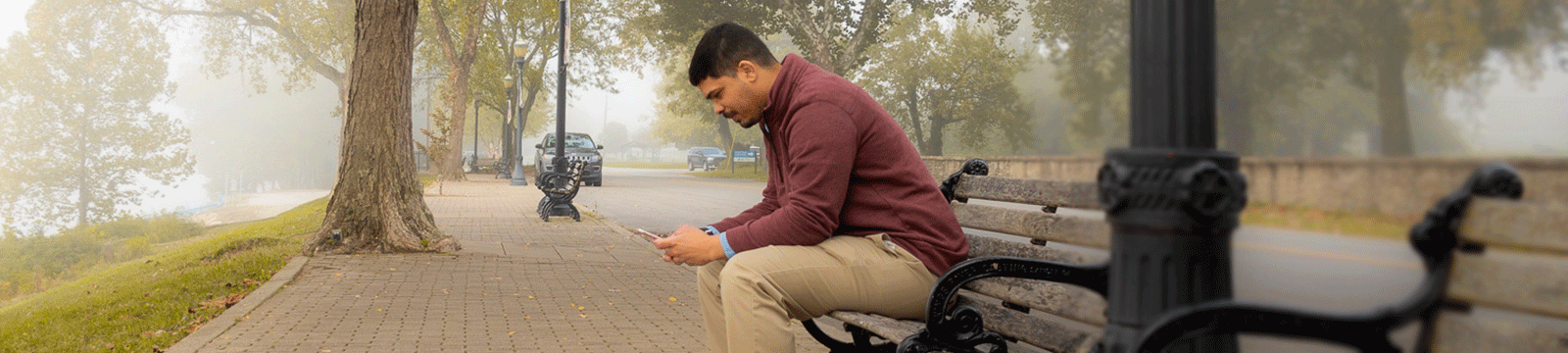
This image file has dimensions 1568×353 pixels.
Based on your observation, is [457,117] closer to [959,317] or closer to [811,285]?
[811,285]

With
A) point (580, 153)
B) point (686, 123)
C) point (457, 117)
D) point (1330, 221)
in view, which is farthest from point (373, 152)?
point (686, 123)

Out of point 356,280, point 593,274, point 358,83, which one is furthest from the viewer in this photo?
point 358,83

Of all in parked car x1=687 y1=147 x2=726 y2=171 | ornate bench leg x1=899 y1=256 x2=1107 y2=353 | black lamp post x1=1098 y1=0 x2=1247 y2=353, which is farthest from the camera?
parked car x1=687 y1=147 x2=726 y2=171

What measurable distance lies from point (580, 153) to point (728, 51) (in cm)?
2550

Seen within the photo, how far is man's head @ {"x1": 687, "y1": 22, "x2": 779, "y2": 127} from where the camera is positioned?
2.90 metres

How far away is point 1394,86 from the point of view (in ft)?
4.65

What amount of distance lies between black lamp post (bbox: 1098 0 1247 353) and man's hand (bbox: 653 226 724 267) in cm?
171

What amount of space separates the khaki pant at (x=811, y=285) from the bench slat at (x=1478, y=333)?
165cm

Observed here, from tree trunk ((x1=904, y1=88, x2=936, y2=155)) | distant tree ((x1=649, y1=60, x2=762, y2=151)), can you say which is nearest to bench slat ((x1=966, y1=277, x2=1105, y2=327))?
tree trunk ((x1=904, y1=88, x2=936, y2=155))

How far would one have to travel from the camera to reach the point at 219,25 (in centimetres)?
3691

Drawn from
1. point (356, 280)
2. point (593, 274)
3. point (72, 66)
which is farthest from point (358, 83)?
point (72, 66)

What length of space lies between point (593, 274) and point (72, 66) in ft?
146

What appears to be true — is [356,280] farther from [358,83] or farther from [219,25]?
[219,25]

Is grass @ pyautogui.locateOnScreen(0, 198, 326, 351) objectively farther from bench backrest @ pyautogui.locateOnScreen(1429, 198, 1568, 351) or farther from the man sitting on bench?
bench backrest @ pyautogui.locateOnScreen(1429, 198, 1568, 351)
